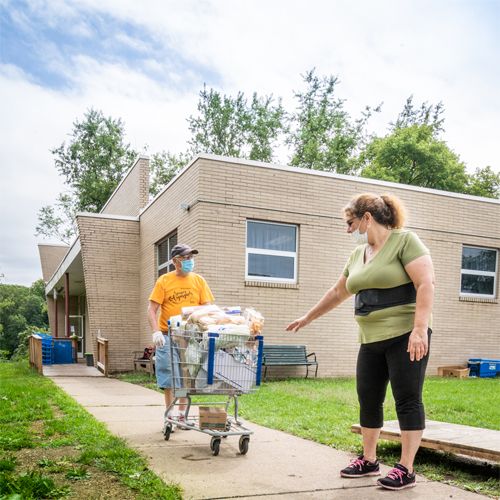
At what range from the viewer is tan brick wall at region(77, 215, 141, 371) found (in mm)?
17203

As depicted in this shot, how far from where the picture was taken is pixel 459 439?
434cm

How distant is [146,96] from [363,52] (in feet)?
18.5

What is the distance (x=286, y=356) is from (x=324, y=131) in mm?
29862

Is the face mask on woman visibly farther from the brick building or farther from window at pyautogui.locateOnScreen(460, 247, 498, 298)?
window at pyautogui.locateOnScreen(460, 247, 498, 298)

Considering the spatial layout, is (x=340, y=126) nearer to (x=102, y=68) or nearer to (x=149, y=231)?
(x=149, y=231)

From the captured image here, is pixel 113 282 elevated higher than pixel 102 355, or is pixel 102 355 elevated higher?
pixel 113 282

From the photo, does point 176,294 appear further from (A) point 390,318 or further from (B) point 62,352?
(B) point 62,352

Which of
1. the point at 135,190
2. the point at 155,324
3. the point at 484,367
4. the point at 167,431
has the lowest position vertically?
the point at 484,367

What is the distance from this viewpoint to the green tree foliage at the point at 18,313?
244 feet

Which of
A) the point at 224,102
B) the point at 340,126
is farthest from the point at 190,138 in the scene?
the point at 340,126

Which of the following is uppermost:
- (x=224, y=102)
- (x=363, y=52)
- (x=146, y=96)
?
(x=224, y=102)

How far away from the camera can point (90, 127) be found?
1662 inches

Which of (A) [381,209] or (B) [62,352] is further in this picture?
(B) [62,352]

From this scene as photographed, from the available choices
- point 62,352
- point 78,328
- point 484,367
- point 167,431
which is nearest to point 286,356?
point 484,367
